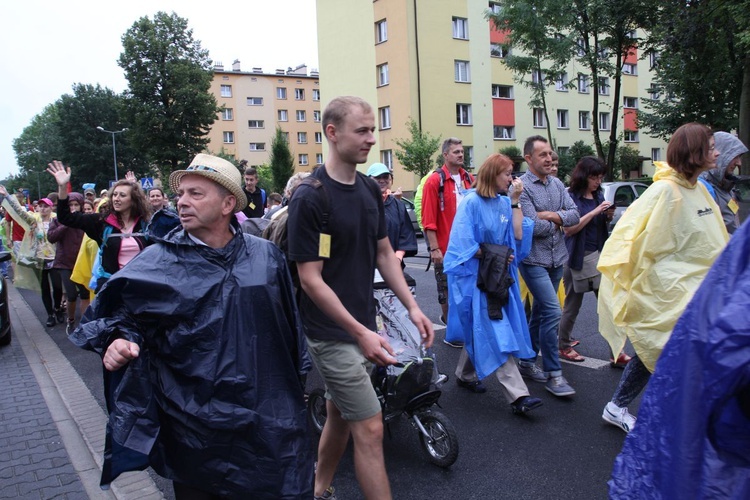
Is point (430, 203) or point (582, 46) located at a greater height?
point (582, 46)

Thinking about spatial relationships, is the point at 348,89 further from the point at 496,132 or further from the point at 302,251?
the point at 302,251

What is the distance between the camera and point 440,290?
21.2ft

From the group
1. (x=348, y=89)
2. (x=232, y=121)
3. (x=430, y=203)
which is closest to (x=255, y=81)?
(x=232, y=121)

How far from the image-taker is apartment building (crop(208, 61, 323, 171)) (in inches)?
2665

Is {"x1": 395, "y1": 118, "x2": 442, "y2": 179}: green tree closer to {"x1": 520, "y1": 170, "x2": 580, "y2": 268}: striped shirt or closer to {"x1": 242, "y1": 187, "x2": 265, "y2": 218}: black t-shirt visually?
{"x1": 242, "y1": 187, "x2": 265, "y2": 218}: black t-shirt

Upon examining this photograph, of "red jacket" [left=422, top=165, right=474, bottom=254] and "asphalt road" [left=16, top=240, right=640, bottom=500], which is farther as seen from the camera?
"red jacket" [left=422, top=165, right=474, bottom=254]

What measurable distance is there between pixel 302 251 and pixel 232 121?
6881 cm

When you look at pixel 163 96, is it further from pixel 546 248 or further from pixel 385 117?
pixel 546 248

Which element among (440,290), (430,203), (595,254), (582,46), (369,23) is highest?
(369,23)

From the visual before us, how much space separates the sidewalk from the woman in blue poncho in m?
2.26

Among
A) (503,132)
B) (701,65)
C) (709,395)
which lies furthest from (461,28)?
(709,395)

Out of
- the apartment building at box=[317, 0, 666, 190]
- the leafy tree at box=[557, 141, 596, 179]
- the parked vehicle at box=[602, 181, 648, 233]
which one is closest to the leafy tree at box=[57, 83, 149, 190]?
the apartment building at box=[317, 0, 666, 190]

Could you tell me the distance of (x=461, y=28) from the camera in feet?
115

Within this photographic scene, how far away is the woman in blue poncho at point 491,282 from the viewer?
13.8 feet
